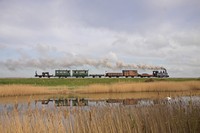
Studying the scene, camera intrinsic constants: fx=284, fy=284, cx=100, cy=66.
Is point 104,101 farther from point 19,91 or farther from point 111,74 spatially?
point 111,74

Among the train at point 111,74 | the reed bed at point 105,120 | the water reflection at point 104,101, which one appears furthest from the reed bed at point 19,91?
the train at point 111,74

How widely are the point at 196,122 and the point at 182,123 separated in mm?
377

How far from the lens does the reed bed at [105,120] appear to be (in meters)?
7.43

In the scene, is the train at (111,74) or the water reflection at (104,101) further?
the train at (111,74)

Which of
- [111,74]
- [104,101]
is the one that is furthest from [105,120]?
[111,74]

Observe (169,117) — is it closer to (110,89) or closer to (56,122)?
(56,122)

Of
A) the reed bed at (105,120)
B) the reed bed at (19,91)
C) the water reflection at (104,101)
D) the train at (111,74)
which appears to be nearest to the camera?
the reed bed at (105,120)

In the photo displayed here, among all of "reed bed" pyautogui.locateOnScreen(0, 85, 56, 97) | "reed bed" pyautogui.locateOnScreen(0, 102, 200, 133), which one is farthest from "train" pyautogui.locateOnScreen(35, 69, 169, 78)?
"reed bed" pyautogui.locateOnScreen(0, 102, 200, 133)

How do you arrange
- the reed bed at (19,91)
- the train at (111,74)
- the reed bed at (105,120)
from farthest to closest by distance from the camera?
the train at (111,74) → the reed bed at (19,91) → the reed bed at (105,120)

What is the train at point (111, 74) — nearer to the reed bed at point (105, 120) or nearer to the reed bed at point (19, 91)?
the reed bed at point (19, 91)

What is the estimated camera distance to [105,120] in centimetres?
789

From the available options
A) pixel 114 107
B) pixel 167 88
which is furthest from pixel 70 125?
pixel 167 88

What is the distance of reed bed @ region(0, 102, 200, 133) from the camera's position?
7.43 m

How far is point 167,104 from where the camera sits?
8914mm
